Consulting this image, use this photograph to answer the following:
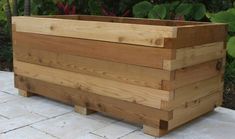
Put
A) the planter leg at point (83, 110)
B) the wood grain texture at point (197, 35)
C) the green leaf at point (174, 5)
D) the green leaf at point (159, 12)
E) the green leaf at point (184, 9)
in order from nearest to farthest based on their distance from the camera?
the wood grain texture at point (197, 35) < the planter leg at point (83, 110) < the green leaf at point (159, 12) < the green leaf at point (184, 9) < the green leaf at point (174, 5)

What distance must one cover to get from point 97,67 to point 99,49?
152 mm

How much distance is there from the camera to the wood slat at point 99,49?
285cm

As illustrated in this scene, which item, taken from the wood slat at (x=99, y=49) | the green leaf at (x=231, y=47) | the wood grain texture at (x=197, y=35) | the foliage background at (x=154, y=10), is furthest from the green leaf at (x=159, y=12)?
the wood slat at (x=99, y=49)

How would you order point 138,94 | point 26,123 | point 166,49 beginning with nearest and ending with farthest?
point 166,49, point 138,94, point 26,123

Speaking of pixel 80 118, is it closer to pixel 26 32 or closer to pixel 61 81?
pixel 61 81

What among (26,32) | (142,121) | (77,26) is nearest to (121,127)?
(142,121)

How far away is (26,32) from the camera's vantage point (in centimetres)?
376

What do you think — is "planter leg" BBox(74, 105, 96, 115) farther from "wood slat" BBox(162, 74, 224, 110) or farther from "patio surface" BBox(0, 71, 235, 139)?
"wood slat" BBox(162, 74, 224, 110)

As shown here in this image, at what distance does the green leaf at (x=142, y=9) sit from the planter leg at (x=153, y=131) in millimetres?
2248

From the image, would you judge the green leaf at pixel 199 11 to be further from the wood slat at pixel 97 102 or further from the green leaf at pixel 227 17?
the wood slat at pixel 97 102

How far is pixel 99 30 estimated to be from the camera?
10.3ft

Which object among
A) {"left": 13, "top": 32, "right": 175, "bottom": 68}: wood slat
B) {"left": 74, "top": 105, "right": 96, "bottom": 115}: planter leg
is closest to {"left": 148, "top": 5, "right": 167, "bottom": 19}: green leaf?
{"left": 13, "top": 32, "right": 175, "bottom": 68}: wood slat

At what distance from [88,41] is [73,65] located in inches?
11.6

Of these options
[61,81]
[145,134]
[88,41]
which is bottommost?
[145,134]
